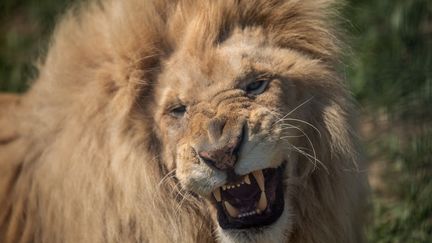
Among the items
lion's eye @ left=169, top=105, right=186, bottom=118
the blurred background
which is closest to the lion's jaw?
lion's eye @ left=169, top=105, right=186, bottom=118

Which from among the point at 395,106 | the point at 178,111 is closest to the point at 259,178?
the point at 178,111

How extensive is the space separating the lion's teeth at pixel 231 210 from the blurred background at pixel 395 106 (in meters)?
0.76

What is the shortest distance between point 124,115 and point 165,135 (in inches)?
7.0

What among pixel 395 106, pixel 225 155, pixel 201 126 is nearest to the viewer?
pixel 225 155

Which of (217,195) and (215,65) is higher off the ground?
(215,65)

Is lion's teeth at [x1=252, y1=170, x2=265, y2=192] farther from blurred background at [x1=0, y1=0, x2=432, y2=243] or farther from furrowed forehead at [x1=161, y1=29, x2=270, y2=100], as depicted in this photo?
blurred background at [x1=0, y1=0, x2=432, y2=243]

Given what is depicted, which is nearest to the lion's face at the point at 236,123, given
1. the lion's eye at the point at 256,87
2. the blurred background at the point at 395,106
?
the lion's eye at the point at 256,87

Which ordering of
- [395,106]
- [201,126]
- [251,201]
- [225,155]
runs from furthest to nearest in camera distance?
[395,106] < [251,201] < [201,126] < [225,155]

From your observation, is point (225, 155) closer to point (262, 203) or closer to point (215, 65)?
point (262, 203)

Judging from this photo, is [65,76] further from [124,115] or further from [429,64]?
[429,64]

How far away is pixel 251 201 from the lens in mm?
3086

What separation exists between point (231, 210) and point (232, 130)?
0.35m

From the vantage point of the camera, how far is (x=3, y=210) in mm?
3652

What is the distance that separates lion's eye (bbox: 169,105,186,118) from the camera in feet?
10.3
